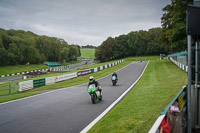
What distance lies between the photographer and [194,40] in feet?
18.6

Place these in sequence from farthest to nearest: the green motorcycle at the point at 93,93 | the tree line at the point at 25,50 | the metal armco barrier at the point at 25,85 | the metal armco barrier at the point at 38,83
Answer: the tree line at the point at 25,50 < the metal armco barrier at the point at 38,83 < the metal armco barrier at the point at 25,85 < the green motorcycle at the point at 93,93

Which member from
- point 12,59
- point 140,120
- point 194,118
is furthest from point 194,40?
point 12,59

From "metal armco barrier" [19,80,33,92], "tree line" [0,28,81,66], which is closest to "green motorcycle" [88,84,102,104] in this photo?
"metal armco barrier" [19,80,33,92]

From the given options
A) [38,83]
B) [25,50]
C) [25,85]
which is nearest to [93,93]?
[25,85]

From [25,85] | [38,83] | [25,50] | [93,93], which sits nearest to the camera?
[93,93]

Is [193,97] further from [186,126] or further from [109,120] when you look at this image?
[109,120]

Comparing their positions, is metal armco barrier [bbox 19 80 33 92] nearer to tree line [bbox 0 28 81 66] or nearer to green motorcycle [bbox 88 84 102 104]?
green motorcycle [bbox 88 84 102 104]

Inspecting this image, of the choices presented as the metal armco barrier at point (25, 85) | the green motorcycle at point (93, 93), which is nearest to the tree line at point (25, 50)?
the metal armco barrier at point (25, 85)

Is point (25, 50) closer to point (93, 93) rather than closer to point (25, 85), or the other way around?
point (25, 85)

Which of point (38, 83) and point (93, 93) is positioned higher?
point (93, 93)

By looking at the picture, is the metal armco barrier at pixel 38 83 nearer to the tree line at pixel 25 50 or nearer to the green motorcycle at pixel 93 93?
the green motorcycle at pixel 93 93

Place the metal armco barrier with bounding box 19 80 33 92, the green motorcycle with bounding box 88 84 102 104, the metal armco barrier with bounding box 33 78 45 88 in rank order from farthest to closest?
the metal armco barrier with bounding box 33 78 45 88 → the metal armco barrier with bounding box 19 80 33 92 → the green motorcycle with bounding box 88 84 102 104

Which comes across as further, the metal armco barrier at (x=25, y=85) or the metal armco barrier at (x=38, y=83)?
the metal armco barrier at (x=38, y=83)

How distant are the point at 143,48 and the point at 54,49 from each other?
180ft
